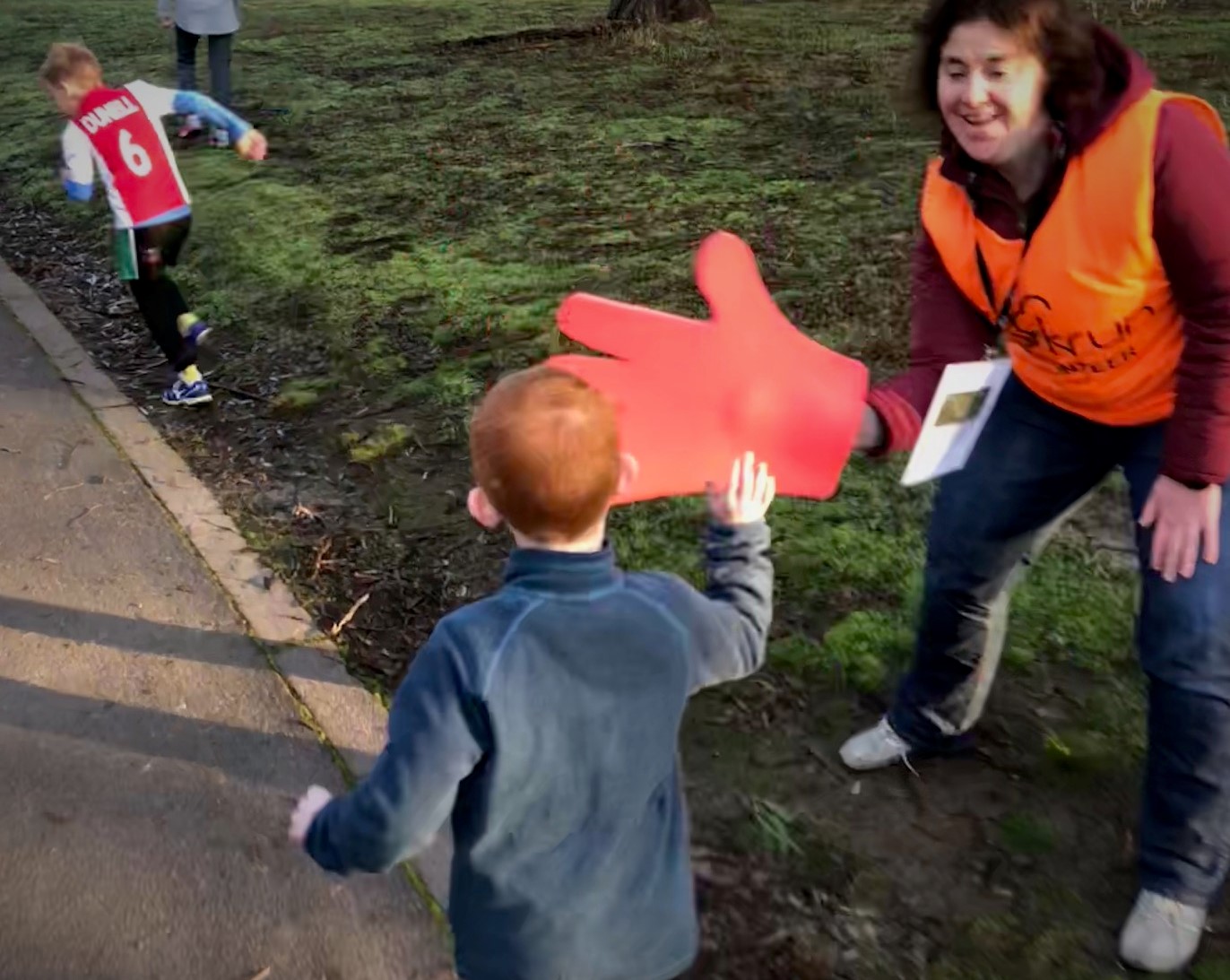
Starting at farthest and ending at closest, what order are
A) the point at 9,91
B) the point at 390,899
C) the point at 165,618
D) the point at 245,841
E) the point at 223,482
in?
1. the point at 9,91
2. the point at 223,482
3. the point at 165,618
4. the point at 245,841
5. the point at 390,899

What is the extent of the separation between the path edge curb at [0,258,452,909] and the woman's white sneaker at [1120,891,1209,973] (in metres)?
1.32

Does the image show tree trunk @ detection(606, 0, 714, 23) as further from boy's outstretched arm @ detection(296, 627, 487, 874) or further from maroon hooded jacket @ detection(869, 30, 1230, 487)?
boy's outstretched arm @ detection(296, 627, 487, 874)

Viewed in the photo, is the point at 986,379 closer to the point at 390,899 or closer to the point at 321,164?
the point at 390,899

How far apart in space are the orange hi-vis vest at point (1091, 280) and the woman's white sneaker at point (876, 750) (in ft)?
2.98

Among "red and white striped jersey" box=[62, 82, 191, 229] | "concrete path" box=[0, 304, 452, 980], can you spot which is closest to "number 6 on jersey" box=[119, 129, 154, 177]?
"red and white striped jersey" box=[62, 82, 191, 229]

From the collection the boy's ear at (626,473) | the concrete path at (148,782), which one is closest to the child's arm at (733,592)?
the boy's ear at (626,473)

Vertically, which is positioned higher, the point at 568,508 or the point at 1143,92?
the point at 1143,92

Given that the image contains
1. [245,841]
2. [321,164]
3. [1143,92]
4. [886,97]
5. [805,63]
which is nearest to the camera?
[1143,92]

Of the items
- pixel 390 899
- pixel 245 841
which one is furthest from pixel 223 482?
pixel 390 899

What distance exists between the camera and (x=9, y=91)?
1113 cm

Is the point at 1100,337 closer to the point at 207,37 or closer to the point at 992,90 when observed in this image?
the point at 992,90

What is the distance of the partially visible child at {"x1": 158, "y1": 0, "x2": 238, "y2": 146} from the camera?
8.65 m

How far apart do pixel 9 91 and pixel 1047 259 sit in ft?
36.6

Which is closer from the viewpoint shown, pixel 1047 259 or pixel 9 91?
pixel 1047 259
